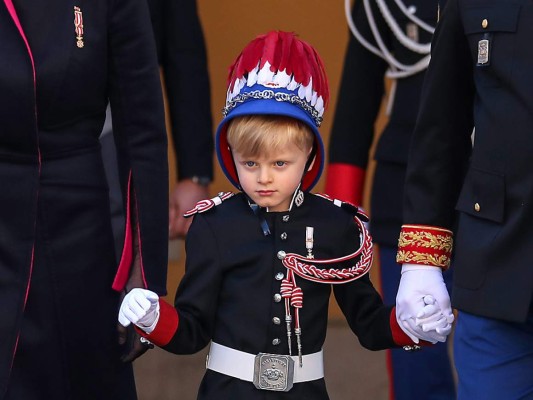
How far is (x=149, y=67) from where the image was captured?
11.6 ft

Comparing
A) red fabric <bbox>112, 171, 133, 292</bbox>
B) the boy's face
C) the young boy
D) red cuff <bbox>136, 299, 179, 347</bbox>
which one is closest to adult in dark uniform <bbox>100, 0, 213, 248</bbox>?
red fabric <bbox>112, 171, 133, 292</bbox>

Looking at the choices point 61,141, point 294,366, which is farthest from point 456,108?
point 61,141

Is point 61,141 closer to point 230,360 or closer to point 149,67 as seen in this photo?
point 149,67

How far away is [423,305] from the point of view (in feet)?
10.5

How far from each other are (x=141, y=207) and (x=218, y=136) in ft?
0.80

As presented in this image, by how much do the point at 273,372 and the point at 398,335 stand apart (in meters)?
0.29

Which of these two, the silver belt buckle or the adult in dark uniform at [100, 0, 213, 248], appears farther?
the adult in dark uniform at [100, 0, 213, 248]

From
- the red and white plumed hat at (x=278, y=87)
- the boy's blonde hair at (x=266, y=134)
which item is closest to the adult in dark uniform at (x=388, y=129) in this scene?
the red and white plumed hat at (x=278, y=87)

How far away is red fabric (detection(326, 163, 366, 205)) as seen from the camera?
14.7 feet

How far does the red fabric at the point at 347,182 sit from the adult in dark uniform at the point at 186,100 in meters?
0.41

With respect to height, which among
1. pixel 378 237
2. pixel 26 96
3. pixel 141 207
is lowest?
pixel 378 237

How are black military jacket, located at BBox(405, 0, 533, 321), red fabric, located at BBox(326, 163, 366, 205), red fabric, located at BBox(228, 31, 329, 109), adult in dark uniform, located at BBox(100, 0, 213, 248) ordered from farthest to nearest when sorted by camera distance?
adult in dark uniform, located at BBox(100, 0, 213, 248), red fabric, located at BBox(326, 163, 366, 205), red fabric, located at BBox(228, 31, 329, 109), black military jacket, located at BBox(405, 0, 533, 321)

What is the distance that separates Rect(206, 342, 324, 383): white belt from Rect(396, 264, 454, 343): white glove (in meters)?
→ 0.25

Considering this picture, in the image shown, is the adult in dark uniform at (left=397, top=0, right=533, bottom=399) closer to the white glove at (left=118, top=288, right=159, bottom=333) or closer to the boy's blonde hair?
the boy's blonde hair
